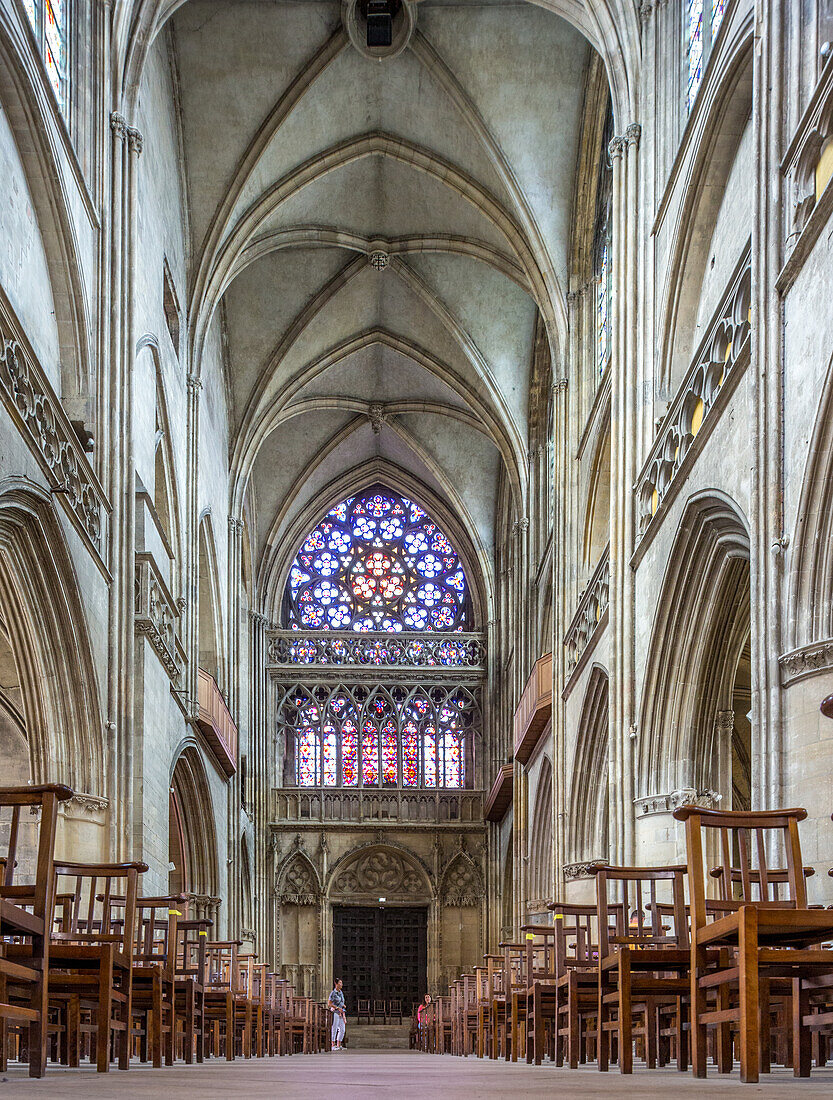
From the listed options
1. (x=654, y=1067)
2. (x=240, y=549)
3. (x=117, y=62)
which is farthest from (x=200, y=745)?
(x=654, y=1067)

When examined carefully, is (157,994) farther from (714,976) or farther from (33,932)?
(714,976)

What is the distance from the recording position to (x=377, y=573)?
3353 cm

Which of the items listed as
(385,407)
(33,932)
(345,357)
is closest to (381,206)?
(345,357)

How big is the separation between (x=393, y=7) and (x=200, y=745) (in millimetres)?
11177

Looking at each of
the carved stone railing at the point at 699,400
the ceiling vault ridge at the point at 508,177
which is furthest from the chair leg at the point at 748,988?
the ceiling vault ridge at the point at 508,177

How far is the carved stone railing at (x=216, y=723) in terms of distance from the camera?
68.8ft

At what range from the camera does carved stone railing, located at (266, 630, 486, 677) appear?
106 feet

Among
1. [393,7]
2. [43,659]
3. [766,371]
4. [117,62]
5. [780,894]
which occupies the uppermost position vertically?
[393,7]

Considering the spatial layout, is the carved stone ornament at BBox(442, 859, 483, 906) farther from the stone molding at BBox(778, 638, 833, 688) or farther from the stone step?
the stone molding at BBox(778, 638, 833, 688)

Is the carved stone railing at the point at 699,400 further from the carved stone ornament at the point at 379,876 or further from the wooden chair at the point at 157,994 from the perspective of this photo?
the carved stone ornament at the point at 379,876

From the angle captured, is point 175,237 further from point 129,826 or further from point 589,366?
point 129,826

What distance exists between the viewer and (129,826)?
1433cm

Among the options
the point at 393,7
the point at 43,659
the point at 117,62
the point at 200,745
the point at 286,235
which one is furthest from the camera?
the point at 286,235

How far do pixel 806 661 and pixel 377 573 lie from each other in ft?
82.4
